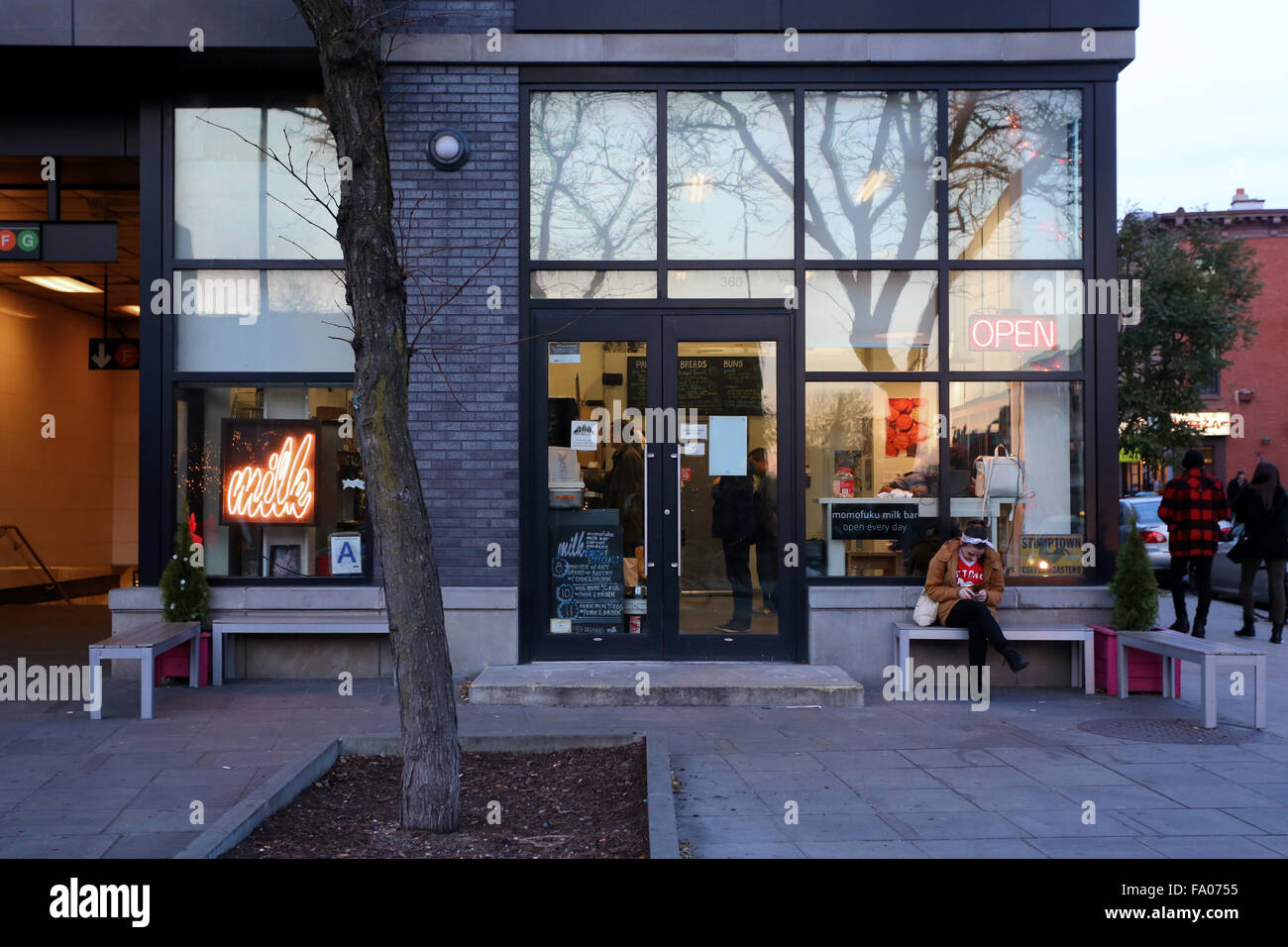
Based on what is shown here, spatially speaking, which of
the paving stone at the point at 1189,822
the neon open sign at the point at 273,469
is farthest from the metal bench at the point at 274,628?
the paving stone at the point at 1189,822

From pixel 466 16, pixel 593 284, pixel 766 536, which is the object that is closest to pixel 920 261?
pixel 766 536

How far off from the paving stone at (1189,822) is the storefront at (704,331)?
376 centimetres

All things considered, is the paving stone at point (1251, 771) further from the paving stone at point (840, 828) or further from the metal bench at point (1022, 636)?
the paving stone at point (840, 828)

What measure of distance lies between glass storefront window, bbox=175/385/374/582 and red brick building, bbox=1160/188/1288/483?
3523cm

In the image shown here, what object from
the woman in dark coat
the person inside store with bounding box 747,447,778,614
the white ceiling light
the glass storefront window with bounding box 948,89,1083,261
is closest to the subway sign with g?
the white ceiling light

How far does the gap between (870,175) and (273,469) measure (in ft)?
19.7

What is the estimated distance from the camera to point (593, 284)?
9523mm

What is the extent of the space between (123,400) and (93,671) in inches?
530

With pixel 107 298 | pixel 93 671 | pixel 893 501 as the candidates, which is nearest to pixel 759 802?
pixel 893 501

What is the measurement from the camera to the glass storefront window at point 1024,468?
31.3 ft

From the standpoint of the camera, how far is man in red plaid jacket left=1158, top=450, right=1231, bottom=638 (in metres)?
11.9

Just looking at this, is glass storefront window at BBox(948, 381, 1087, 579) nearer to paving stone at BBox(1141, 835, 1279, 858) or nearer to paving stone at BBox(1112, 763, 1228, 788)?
paving stone at BBox(1112, 763, 1228, 788)

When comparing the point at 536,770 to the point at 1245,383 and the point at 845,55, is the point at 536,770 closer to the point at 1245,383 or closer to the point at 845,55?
the point at 845,55
